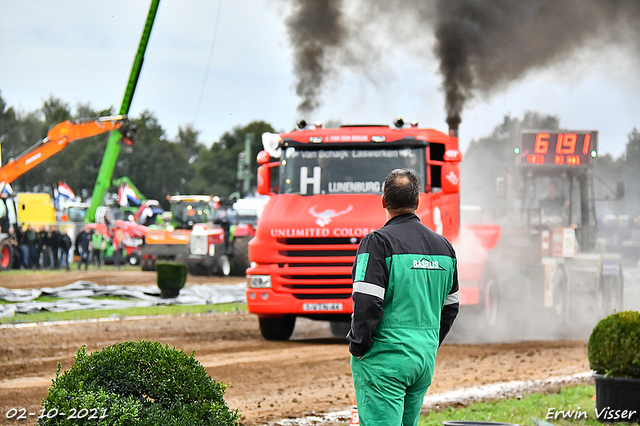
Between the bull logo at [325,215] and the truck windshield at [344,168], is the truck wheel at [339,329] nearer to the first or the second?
the truck windshield at [344,168]

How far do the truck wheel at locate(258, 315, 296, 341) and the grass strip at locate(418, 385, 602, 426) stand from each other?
227 inches

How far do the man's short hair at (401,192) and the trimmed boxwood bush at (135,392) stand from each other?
115 cm

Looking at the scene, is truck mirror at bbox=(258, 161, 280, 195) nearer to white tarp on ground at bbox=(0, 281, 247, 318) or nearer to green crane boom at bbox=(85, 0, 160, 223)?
white tarp on ground at bbox=(0, 281, 247, 318)

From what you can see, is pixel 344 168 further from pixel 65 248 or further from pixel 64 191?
pixel 64 191

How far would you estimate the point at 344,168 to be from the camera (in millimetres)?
13305

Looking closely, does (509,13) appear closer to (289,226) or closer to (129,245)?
(289,226)

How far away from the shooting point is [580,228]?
19.0 m

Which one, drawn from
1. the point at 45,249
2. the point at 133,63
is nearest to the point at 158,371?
the point at 133,63

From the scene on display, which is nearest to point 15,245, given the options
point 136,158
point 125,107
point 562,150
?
point 125,107

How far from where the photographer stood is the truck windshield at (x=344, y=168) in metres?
13.2

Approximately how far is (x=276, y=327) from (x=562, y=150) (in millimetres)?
8712

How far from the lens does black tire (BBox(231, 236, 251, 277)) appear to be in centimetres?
3125

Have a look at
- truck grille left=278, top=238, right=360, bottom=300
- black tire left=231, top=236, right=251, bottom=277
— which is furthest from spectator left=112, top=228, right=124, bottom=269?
truck grille left=278, top=238, right=360, bottom=300

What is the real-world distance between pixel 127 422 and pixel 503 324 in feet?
43.0
